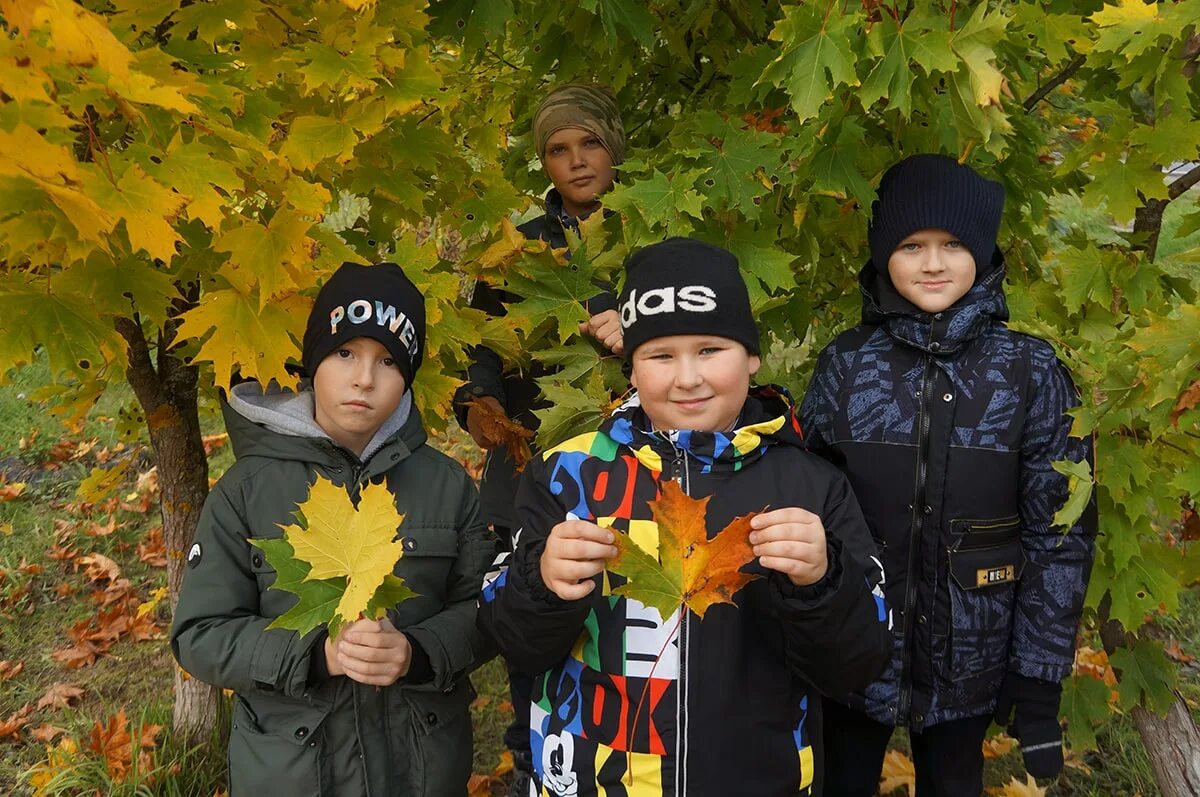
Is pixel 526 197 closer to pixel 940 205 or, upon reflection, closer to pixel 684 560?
pixel 940 205

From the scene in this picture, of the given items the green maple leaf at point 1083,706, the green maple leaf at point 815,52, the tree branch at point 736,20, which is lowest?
the green maple leaf at point 1083,706

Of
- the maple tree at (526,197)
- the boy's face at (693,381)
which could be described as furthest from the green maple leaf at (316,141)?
the boy's face at (693,381)

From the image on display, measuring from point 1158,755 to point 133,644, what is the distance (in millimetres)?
4092

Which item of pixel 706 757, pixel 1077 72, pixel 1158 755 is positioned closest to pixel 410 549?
pixel 706 757

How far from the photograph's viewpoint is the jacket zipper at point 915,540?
6.32 feet

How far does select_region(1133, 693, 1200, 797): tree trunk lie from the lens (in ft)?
7.81

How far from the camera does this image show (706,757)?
150 cm

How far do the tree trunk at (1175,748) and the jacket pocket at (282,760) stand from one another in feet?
7.32

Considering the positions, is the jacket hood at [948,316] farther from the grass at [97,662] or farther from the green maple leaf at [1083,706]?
the grass at [97,662]

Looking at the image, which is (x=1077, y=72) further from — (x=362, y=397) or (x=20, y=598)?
(x=20, y=598)

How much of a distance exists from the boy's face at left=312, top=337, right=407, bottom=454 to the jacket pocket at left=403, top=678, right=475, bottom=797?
582 millimetres

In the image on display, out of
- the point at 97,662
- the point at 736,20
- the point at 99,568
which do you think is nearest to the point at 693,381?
the point at 736,20

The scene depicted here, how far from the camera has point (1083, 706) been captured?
2.41 m

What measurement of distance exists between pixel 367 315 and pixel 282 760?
0.92 m
